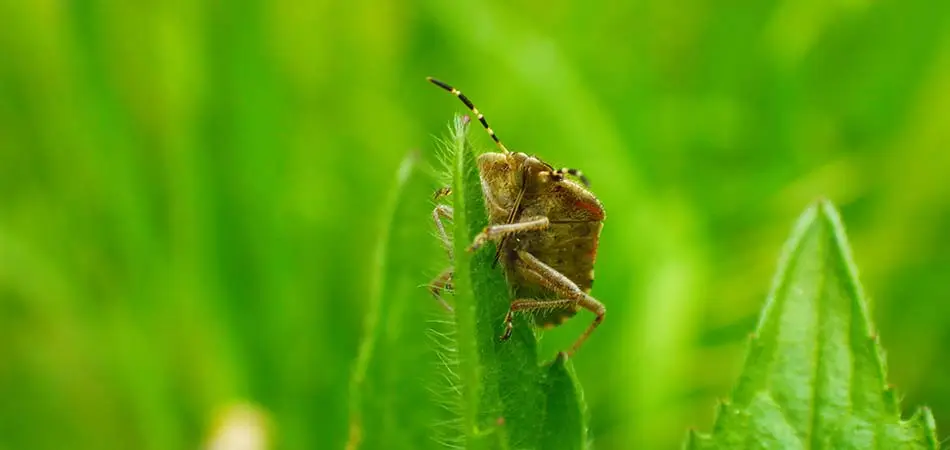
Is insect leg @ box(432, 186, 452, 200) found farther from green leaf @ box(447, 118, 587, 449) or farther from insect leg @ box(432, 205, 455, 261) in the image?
green leaf @ box(447, 118, 587, 449)

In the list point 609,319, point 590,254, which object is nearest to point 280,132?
point 609,319

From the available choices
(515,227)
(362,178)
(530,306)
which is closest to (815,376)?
(530,306)

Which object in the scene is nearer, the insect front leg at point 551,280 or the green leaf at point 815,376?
the green leaf at point 815,376

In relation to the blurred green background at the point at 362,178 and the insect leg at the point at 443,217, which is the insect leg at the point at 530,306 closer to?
the insect leg at the point at 443,217

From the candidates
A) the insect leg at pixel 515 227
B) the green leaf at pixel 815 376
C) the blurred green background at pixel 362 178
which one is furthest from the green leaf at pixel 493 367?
the blurred green background at pixel 362 178

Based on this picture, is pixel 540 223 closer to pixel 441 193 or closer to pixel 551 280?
pixel 551 280

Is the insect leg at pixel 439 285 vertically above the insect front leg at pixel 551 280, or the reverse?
the insect front leg at pixel 551 280

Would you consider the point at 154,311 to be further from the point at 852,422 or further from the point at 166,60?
the point at 852,422
